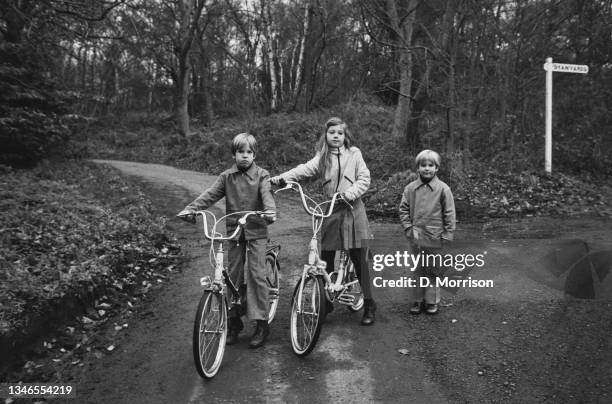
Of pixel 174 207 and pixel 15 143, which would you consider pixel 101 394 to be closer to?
pixel 174 207

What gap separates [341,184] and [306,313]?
1.30 m

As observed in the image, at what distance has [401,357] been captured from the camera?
4.52 metres

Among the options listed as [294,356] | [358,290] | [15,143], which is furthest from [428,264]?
[15,143]

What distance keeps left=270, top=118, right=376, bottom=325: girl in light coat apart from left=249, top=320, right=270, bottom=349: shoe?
34.2 inches

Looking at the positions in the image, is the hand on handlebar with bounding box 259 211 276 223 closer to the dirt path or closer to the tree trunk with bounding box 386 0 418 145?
the dirt path

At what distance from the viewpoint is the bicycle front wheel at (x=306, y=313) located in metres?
4.39

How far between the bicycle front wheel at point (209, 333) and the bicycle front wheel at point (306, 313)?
Answer: 0.63 meters

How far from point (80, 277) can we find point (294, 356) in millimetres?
2967

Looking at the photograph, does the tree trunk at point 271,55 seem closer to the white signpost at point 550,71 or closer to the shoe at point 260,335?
the white signpost at point 550,71

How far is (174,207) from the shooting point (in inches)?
453

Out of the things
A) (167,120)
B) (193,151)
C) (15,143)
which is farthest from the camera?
(167,120)

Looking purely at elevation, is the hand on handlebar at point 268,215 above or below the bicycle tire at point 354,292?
above

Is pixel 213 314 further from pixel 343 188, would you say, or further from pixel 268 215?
pixel 343 188

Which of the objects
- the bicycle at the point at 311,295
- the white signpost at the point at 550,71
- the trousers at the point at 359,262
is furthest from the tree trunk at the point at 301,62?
the bicycle at the point at 311,295
